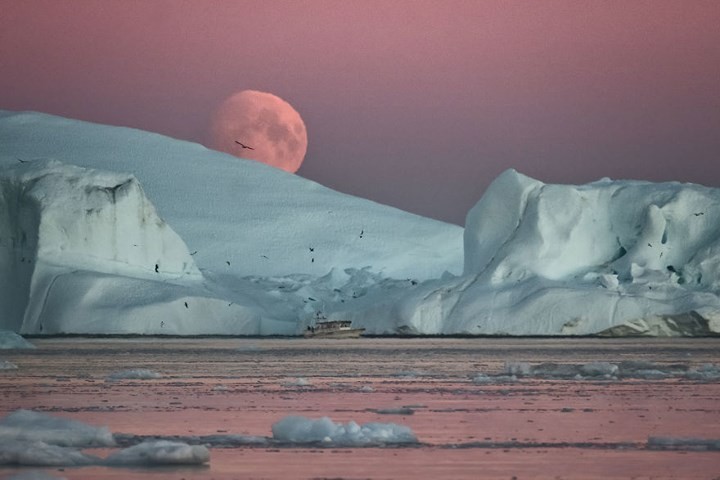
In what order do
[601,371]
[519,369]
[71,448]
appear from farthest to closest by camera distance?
1. [519,369]
2. [601,371]
3. [71,448]

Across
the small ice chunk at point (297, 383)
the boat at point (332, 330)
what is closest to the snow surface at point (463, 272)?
the boat at point (332, 330)

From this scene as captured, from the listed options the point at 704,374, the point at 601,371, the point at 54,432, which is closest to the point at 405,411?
the point at 54,432

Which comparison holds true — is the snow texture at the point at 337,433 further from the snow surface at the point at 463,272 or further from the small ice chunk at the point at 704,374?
the snow surface at the point at 463,272

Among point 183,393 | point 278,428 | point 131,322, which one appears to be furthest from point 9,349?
point 278,428

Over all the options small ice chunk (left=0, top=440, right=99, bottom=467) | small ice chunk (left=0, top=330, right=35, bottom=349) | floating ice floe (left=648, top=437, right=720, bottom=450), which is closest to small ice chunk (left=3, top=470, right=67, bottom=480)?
small ice chunk (left=0, top=440, right=99, bottom=467)

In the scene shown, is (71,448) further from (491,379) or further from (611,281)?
(611,281)

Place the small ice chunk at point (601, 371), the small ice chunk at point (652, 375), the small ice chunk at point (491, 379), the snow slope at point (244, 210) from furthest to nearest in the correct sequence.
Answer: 1. the snow slope at point (244, 210)
2. the small ice chunk at point (601, 371)
3. the small ice chunk at point (652, 375)
4. the small ice chunk at point (491, 379)

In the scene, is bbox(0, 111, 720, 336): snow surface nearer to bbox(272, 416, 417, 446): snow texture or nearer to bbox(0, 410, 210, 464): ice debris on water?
bbox(272, 416, 417, 446): snow texture
